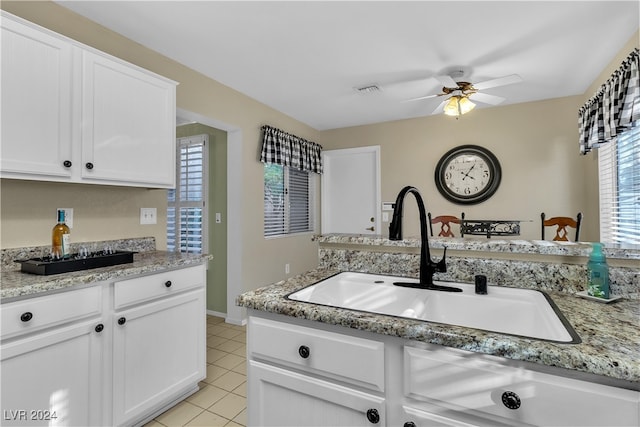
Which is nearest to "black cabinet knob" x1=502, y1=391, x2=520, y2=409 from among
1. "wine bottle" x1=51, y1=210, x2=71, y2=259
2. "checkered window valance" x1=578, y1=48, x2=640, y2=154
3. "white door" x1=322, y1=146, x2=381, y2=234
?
"wine bottle" x1=51, y1=210, x2=71, y2=259

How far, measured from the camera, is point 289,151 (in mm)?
4012

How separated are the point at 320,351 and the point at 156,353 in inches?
52.1

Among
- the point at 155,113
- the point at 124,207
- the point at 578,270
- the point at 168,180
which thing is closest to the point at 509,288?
the point at 578,270

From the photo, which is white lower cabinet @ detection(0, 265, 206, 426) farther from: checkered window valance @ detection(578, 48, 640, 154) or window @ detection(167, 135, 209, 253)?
checkered window valance @ detection(578, 48, 640, 154)

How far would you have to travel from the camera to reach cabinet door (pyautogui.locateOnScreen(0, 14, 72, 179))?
1.45 meters

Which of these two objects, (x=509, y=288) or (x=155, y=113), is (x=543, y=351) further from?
(x=155, y=113)

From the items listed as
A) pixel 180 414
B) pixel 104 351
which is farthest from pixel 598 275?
pixel 180 414

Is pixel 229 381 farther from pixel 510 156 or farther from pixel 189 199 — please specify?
pixel 510 156

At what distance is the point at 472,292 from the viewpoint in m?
1.14

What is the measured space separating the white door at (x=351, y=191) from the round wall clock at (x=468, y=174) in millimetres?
899

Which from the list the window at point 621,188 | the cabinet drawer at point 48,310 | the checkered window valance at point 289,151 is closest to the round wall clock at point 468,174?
the window at point 621,188

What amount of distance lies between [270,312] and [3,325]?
42.0 inches

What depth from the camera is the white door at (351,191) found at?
4566 millimetres

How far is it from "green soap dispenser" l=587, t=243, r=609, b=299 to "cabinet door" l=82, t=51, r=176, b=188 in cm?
230
